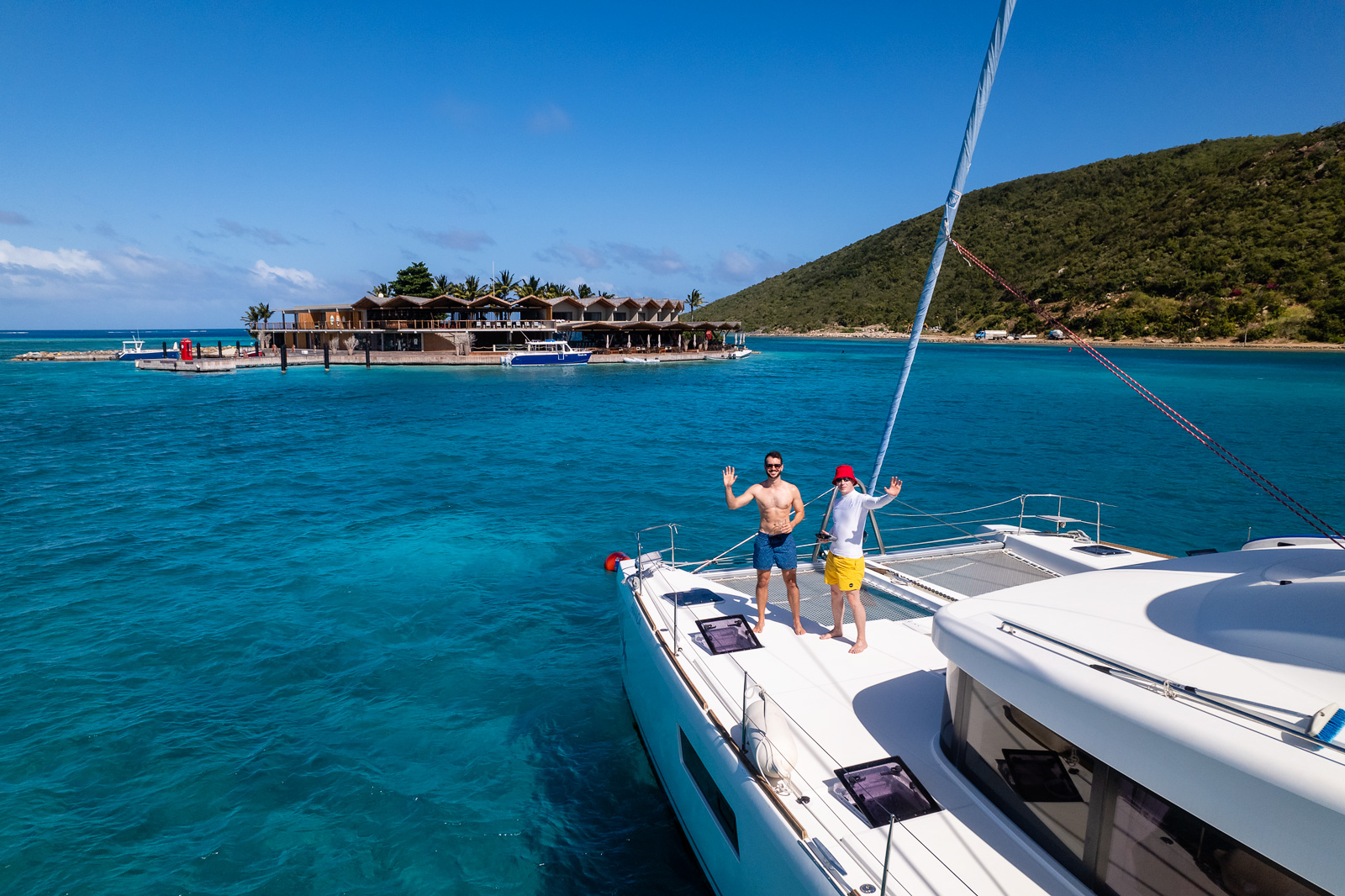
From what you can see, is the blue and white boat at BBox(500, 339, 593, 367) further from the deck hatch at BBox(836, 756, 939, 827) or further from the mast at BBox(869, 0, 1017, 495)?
the deck hatch at BBox(836, 756, 939, 827)

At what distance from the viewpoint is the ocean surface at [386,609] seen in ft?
22.9

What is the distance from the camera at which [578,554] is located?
51.4ft

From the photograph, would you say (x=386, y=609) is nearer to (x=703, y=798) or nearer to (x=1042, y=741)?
(x=703, y=798)

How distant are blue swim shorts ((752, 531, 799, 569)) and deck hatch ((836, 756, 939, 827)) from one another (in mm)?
2452

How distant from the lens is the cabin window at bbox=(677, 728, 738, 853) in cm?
529

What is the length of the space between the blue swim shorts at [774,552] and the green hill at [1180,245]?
Answer: 10634cm

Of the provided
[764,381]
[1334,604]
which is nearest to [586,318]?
[764,381]

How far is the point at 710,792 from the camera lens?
5.71 metres

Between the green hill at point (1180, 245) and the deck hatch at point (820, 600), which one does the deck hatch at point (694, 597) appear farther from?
the green hill at point (1180, 245)

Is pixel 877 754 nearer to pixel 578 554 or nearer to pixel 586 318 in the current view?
pixel 578 554

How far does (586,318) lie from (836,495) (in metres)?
89.9

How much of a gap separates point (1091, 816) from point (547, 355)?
78945 mm

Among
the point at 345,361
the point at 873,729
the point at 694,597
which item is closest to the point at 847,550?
the point at 873,729

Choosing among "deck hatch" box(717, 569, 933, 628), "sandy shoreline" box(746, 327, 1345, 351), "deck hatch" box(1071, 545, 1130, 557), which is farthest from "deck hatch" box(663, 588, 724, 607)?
"sandy shoreline" box(746, 327, 1345, 351)
